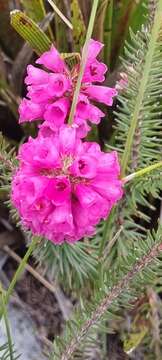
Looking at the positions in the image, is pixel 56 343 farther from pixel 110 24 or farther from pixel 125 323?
pixel 110 24

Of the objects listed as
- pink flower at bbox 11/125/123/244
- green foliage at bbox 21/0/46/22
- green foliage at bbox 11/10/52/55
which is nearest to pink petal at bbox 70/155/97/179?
pink flower at bbox 11/125/123/244

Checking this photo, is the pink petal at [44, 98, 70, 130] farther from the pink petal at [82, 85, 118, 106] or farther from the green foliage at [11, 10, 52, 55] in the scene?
the green foliage at [11, 10, 52, 55]

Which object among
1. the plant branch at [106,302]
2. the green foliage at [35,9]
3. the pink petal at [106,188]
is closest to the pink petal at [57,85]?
the pink petal at [106,188]

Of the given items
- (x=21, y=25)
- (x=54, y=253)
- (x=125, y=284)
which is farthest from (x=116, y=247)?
(x=21, y=25)

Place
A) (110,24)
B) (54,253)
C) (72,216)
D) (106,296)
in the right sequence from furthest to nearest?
(110,24)
(54,253)
(106,296)
(72,216)

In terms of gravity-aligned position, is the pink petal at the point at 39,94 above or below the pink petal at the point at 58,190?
above

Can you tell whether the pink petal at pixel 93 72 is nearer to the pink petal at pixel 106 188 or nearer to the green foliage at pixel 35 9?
the pink petal at pixel 106 188
